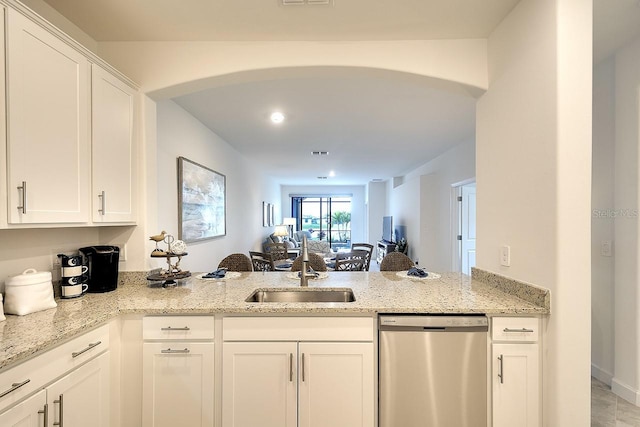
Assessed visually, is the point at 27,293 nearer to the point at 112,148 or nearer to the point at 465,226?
the point at 112,148

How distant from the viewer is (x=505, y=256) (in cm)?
181

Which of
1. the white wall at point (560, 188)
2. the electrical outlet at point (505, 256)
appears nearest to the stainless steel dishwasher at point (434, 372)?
the white wall at point (560, 188)

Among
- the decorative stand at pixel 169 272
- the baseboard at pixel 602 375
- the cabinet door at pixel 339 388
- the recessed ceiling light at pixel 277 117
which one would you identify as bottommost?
the baseboard at pixel 602 375

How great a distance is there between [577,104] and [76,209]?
2.51 m

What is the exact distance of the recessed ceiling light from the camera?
3.46m

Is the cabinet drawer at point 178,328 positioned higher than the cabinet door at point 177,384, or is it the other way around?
the cabinet drawer at point 178,328

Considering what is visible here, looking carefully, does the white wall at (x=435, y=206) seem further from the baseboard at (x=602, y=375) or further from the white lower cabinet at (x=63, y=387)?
the white lower cabinet at (x=63, y=387)

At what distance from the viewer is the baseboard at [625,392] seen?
214 cm

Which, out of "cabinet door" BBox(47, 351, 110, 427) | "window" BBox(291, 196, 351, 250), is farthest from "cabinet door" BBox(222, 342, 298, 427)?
"window" BBox(291, 196, 351, 250)

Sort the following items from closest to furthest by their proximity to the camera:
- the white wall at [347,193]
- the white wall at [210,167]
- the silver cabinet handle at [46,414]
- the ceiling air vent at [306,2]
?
the silver cabinet handle at [46,414], the ceiling air vent at [306,2], the white wall at [210,167], the white wall at [347,193]

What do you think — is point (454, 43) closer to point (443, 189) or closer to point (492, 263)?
point (492, 263)

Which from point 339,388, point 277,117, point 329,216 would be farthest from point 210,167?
point 329,216

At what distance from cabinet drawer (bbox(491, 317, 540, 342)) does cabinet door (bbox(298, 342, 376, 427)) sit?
2.12 ft

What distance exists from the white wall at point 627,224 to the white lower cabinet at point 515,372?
1.31 metres
